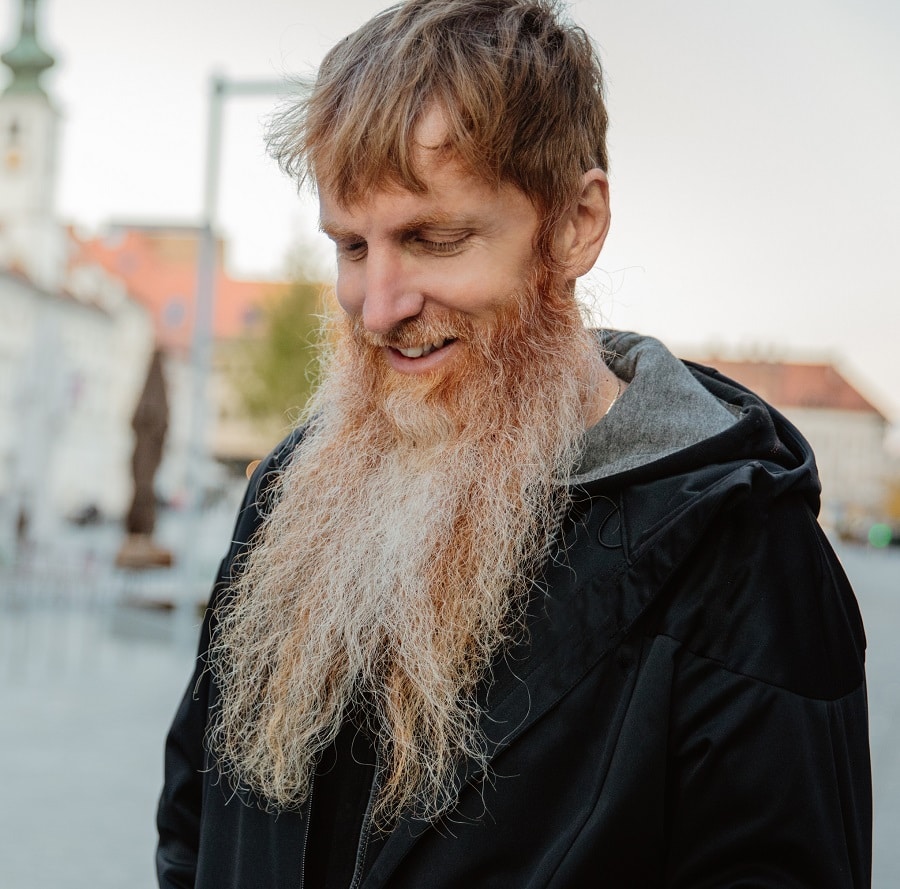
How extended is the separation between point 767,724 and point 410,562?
0.53 metres

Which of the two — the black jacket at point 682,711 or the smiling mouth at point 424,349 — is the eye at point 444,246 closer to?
the smiling mouth at point 424,349

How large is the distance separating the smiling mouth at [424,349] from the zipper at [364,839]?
55cm

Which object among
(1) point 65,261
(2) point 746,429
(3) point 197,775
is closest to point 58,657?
(3) point 197,775

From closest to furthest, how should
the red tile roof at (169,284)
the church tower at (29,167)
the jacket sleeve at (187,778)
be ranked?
the jacket sleeve at (187,778), the church tower at (29,167), the red tile roof at (169,284)

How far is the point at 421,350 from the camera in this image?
5.27ft

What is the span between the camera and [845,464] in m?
86.1

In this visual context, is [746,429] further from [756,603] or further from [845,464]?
[845,464]

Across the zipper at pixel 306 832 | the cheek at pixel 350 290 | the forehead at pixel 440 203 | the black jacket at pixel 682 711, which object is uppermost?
the forehead at pixel 440 203

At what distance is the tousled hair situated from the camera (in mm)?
1468

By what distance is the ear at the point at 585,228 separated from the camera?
5.29 feet

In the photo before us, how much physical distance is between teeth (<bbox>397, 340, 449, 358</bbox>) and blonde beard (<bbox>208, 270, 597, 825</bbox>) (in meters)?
0.02

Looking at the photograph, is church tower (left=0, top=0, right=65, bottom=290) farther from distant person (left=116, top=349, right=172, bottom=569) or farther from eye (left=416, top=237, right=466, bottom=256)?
eye (left=416, top=237, right=466, bottom=256)

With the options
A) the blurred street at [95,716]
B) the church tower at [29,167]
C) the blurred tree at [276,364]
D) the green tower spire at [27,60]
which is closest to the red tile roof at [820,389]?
the church tower at [29,167]

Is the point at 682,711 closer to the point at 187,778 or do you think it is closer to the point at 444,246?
the point at 444,246
